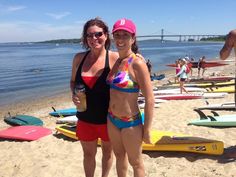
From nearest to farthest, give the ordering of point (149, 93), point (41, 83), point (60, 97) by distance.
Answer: point (149, 93) → point (60, 97) → point (41, 83)

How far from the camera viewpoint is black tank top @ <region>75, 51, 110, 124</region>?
3.18 m

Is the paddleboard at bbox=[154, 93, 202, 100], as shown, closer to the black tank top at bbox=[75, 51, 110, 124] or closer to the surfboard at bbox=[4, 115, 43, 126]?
the surfboard at bbox=[4, 115, 43, 126]

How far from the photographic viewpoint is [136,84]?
2.91 meters

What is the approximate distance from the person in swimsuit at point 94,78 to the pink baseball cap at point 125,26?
319mm

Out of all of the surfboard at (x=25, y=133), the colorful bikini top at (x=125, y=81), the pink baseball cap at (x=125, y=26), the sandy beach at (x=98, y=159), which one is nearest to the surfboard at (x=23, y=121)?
the surfboard at (x=25, y=133)

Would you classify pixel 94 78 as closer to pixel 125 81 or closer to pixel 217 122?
pixel 125 81

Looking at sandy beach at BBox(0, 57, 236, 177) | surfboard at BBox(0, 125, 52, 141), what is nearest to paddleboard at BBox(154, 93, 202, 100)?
sandy beach at BBox(0, 57, 236, 177)

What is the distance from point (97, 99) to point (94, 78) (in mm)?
207

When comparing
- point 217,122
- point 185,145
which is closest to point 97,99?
point 185,145

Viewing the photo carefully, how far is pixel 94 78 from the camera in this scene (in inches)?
125

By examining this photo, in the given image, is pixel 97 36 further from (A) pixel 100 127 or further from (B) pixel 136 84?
(A) pixel 100 127

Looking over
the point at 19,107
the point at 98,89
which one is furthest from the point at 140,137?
the point at 19,107

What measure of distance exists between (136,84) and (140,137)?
0.49 m

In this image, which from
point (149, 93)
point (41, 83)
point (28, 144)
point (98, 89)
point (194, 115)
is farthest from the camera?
point (41, 83)
